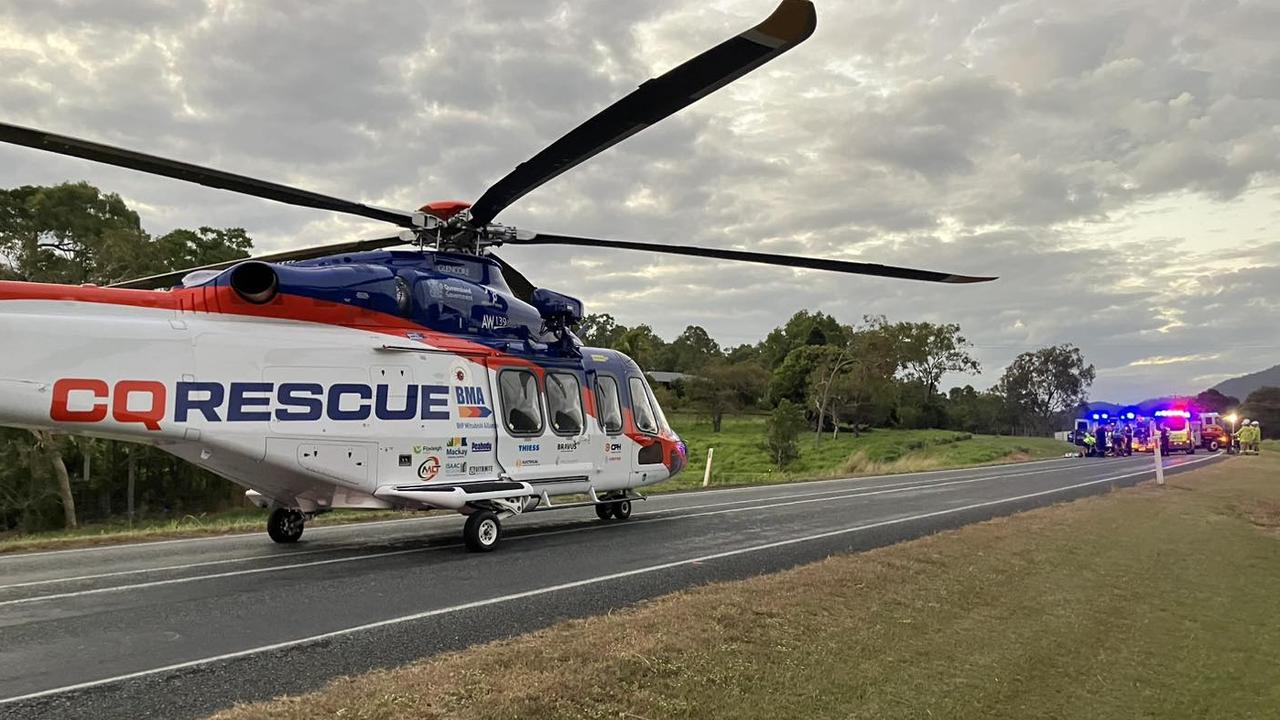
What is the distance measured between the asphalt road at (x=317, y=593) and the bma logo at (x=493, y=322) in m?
3.00

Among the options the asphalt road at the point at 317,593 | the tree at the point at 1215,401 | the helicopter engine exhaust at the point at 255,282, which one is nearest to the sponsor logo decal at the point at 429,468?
the asphalt road at the point at 317,593

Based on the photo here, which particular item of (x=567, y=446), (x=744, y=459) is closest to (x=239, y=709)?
(x=567, y=446)

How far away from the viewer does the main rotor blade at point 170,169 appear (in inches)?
254

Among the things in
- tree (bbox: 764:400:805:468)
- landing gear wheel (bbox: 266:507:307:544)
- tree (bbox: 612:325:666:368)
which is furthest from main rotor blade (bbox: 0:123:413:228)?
tree (bbox: 612:325:666:368)

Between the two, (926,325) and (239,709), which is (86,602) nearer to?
(239,709)

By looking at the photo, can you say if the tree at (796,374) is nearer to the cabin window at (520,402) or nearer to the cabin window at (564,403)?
the cabin window at (564,403)

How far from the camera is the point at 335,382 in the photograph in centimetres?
924

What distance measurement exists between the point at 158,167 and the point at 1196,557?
13431mm

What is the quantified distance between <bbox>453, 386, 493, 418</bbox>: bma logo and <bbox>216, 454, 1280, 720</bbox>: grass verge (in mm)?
4372

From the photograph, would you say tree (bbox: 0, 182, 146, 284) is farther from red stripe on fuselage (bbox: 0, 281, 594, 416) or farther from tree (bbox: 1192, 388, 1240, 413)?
tree (bbox: 1192, 388, 1240, 413)

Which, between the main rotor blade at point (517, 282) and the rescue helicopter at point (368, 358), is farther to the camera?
the main rotor blade at point (517, 282)

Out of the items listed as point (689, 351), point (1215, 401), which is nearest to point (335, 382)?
point (689, 351)

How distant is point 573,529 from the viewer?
40.8 feet

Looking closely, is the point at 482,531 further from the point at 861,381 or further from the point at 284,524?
the point at 861,381
